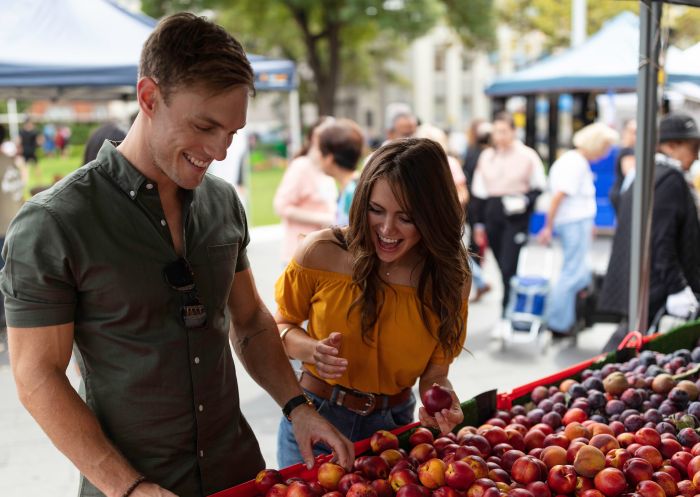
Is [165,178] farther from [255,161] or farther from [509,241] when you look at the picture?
[255,161]

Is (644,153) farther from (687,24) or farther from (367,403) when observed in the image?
(687,24)

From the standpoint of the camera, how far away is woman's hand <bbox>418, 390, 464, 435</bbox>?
207cm

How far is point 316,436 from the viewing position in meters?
1.97

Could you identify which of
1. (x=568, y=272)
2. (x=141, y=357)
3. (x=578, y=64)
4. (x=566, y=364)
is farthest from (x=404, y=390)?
(x=578, y=64)

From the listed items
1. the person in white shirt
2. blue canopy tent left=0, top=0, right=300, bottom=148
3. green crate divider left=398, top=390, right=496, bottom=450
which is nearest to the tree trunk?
blue canopy tent left=0, top=0, right=300, bottom=148

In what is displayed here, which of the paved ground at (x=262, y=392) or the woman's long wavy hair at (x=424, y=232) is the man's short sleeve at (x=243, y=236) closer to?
the woman's long wavy hair at (x=424, y=232)

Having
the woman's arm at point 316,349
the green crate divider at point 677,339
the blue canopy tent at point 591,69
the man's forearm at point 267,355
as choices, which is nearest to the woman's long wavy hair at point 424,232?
the woman's arm at point 316,349

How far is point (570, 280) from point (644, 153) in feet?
10.9

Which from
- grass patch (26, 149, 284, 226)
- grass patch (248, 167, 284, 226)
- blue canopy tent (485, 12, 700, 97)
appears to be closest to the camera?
blue canopy tent (485, 12, 700, 97)

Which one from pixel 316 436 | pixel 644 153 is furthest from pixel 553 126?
pixel 316 436

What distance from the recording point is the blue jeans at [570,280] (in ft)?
→ 21.3

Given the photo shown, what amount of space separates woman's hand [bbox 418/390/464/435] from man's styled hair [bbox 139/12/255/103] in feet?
3.55

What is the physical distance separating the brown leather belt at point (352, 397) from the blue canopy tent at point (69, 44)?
4.44 metres

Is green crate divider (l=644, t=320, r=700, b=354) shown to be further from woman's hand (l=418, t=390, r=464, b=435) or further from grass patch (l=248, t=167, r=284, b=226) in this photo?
grass patch (l=248, t=167, r=284, b=226)
